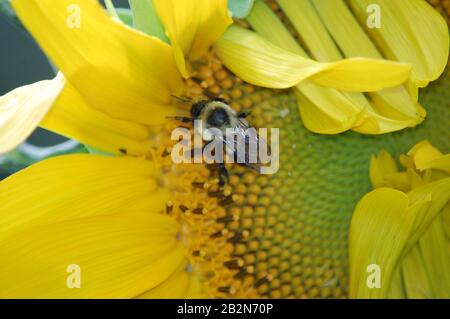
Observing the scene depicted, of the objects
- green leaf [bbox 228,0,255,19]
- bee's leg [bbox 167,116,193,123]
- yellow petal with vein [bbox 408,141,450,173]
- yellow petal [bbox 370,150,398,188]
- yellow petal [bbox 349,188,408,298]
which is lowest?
yellow petal [bbox 349,188,408,298]

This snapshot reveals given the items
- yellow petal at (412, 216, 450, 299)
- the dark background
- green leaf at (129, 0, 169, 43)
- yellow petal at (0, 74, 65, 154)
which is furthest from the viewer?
the dark background

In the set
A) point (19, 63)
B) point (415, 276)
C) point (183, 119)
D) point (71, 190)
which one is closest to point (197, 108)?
point (183, 119)

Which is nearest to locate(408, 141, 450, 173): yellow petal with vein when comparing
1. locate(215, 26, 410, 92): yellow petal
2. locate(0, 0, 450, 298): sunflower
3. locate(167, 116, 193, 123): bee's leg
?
locate(0, 0, 450, 298): sunflower

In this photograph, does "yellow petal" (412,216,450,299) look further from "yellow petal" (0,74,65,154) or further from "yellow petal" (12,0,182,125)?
"yellow petal" (0,74,65,154)

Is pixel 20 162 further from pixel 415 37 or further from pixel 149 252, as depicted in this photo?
pixel 415 37

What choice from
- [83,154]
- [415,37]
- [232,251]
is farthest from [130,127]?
[415,37]

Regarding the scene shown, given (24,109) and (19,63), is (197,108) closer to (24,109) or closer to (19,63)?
(24,109)

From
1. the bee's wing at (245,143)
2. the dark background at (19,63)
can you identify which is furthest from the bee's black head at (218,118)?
the dark background at (19,63)
